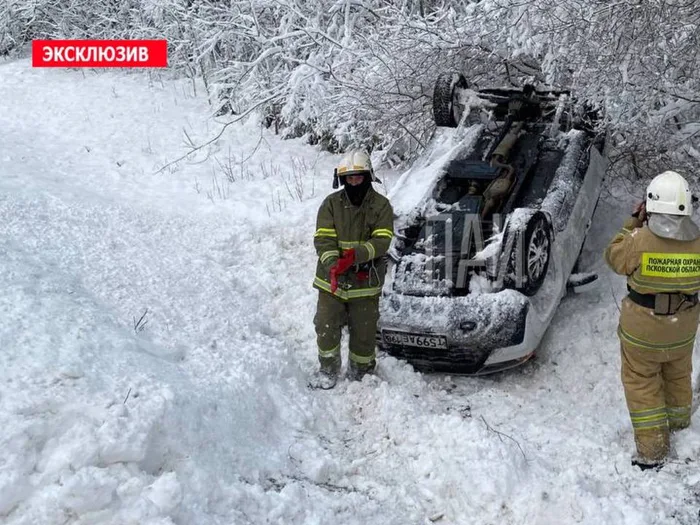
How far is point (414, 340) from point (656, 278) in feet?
5.31

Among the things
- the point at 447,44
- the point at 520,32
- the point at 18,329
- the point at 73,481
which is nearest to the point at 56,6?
the point at 447,44

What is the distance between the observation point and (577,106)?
20.0 ft

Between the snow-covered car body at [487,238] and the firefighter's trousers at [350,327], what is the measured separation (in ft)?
0.56

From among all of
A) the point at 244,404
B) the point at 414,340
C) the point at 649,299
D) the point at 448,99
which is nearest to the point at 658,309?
the point at 649,299

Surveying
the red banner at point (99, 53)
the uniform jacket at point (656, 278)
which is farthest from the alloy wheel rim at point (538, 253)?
the red banner at point (99, 53)

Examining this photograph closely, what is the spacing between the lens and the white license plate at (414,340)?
4.56m

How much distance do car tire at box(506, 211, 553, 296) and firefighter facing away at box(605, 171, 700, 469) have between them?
2.53 ft

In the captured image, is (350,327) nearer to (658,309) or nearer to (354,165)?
(354,165)

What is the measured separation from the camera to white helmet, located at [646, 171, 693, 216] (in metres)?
3.56

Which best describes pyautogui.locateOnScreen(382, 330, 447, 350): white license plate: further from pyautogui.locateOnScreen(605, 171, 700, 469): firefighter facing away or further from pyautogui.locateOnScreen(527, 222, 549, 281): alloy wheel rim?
pyautogui.locateOnScreen(605, 171, 700, 469): firefighter facing away

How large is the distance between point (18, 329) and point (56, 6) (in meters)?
13.0

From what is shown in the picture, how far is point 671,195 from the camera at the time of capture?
3.56 metres

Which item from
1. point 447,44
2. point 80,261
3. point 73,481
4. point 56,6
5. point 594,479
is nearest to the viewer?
point 73,481

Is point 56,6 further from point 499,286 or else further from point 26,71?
point 499,286
